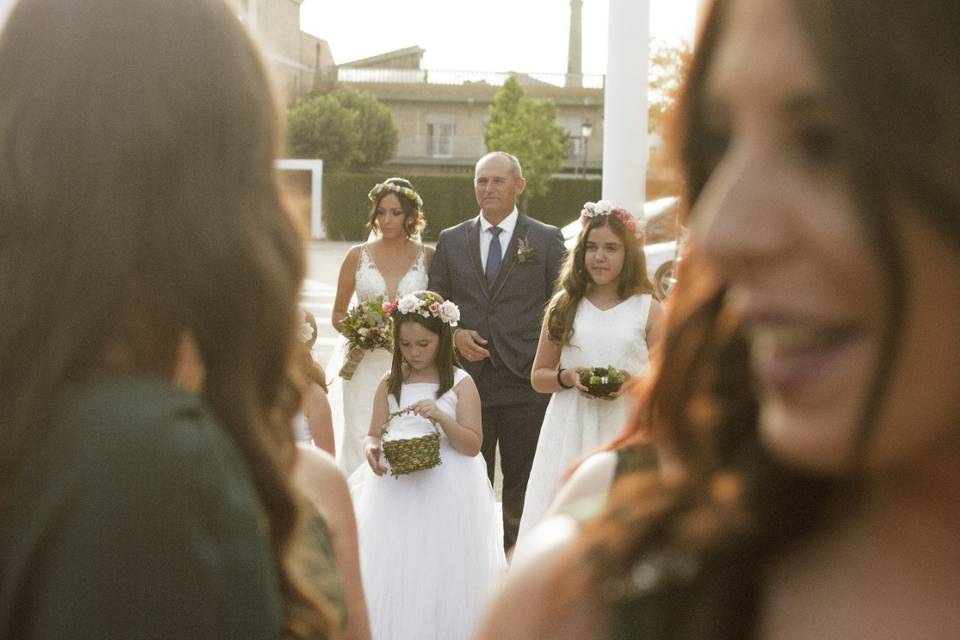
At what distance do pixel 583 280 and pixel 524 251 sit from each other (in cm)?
96

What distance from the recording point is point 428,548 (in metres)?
6.00

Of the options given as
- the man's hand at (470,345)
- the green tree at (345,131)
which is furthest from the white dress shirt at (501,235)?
the green tree at (345,131)

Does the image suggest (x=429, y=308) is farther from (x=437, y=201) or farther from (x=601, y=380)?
(x=437, y=201)

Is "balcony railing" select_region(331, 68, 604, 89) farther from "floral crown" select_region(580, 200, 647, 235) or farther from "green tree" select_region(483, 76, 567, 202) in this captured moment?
"floral crown" select_region(580, 200, 647, 235)

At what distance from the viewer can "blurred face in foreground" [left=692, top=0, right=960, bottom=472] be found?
2.35 feet

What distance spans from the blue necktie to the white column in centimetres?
88

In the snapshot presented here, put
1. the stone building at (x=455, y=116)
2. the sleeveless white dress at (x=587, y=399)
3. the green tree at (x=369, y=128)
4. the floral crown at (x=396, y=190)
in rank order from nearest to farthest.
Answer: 1. the sleeveless white dress at (x=587, y=399)
2. the floral crown at (x=396, y=190)
3. the green tree at (x=369, y=128)
4. the stone building at (x=455, y=116)

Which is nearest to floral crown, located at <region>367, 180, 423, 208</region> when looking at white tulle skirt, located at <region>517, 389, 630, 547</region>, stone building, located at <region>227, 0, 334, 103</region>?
white tulle skirt, located at <region>517, 389, 630, 547</region>

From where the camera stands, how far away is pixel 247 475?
1.32 meters

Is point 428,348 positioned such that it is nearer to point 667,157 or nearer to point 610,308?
point 610,308

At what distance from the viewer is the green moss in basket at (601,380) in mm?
6109

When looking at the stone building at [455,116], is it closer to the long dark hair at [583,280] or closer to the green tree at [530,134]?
the green tree at [530,134]

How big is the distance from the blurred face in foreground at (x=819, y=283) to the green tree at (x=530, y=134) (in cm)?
4575

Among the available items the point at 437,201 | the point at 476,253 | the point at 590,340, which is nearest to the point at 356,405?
the point at 476,253
